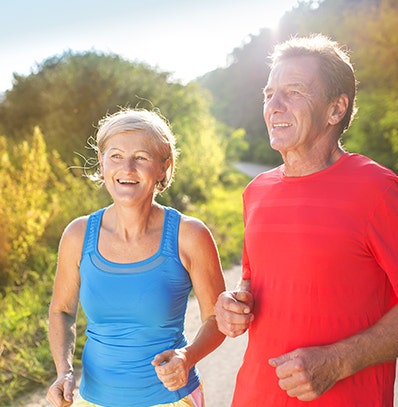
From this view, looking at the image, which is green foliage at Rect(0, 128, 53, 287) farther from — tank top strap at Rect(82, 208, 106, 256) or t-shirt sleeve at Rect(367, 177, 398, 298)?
t-shirt sleeve at Rect(367, 177, 398, 298)

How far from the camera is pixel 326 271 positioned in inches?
68.6

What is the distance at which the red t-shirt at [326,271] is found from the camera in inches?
66.9

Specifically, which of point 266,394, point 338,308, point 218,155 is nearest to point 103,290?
point 266,394

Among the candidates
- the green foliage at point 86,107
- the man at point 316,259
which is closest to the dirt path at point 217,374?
the man at point 316,259

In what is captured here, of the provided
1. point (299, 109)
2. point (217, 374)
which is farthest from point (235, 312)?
point (217, 374)

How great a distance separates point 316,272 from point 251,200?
16.4 inches

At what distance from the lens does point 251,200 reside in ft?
6.79

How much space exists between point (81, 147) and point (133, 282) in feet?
37.2

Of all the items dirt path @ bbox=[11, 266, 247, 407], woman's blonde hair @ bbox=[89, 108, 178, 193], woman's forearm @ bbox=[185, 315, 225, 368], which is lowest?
dirt path @ bbox=[11, 266, 247, 407]

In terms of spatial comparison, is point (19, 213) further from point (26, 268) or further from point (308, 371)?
point (308, 371)

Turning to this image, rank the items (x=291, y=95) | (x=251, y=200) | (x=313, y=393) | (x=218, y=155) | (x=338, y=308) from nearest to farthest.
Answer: (x=313, y=393), (x=338, y=308), (x=291, y=95), (x=251, y=200), (x=218, y=155)

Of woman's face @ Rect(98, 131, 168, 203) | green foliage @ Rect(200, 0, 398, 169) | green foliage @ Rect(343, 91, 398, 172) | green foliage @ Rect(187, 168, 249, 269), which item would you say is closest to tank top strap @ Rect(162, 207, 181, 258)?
woman's face @ Rect(98, 131, 168, 203)

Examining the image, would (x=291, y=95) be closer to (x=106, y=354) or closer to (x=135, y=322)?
(x=135, y=322)

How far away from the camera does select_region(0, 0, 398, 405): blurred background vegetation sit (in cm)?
598
